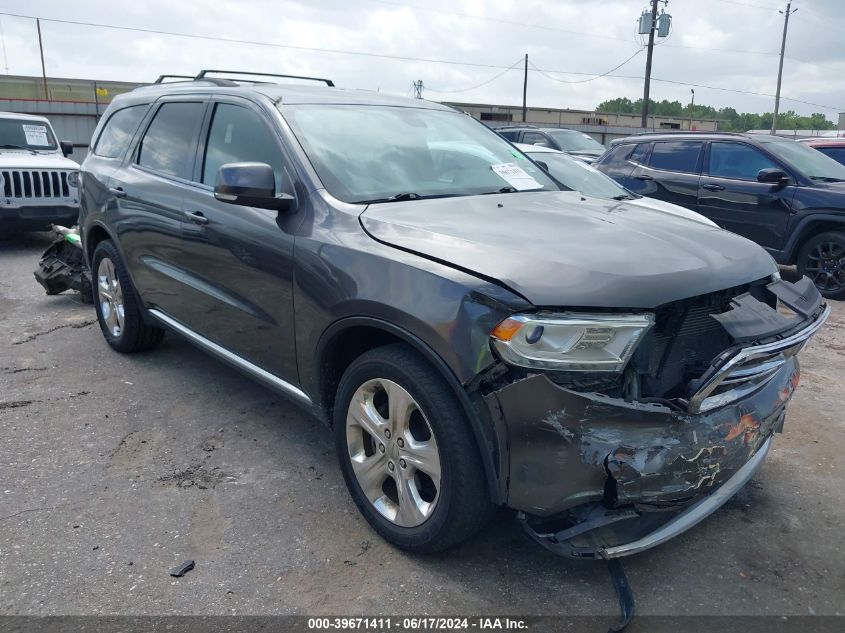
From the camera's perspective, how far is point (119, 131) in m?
5.09

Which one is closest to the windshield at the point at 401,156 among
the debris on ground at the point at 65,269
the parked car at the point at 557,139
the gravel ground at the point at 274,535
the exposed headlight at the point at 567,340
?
the exposed headlight at the point at 567,340

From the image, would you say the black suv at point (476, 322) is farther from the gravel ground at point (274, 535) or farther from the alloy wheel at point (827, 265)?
the alloy wheel at point (827, 265)

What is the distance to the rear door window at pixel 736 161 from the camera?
790 cm

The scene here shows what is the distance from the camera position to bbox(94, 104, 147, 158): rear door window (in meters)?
4.86

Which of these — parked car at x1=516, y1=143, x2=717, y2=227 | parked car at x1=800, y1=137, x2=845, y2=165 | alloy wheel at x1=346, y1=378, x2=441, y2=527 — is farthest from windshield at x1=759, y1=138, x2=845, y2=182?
alloy wheel at x1=346, y1=378, x2=441, y2=527

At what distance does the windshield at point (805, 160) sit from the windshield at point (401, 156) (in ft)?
16.7

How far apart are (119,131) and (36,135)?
694 cm

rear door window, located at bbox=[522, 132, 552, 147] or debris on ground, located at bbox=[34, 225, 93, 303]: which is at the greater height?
rear door window, located at bbox=[522, 132, 552, 147]

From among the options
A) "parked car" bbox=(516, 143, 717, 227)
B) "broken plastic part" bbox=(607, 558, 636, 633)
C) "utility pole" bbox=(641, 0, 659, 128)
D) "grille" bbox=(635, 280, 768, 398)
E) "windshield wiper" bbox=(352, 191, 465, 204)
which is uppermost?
"utility pole" bbox=(641, 0, 659, 128)

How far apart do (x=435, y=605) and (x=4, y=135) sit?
10.8 m

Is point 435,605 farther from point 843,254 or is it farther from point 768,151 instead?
point 768,151

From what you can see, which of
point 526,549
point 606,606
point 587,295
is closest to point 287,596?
point 526,549

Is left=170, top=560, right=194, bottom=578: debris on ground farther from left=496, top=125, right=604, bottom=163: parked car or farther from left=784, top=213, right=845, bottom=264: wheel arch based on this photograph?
left=496, top=125, right=604, bottom=163: parked car

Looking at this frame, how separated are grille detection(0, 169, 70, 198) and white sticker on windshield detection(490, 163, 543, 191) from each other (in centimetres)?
812
